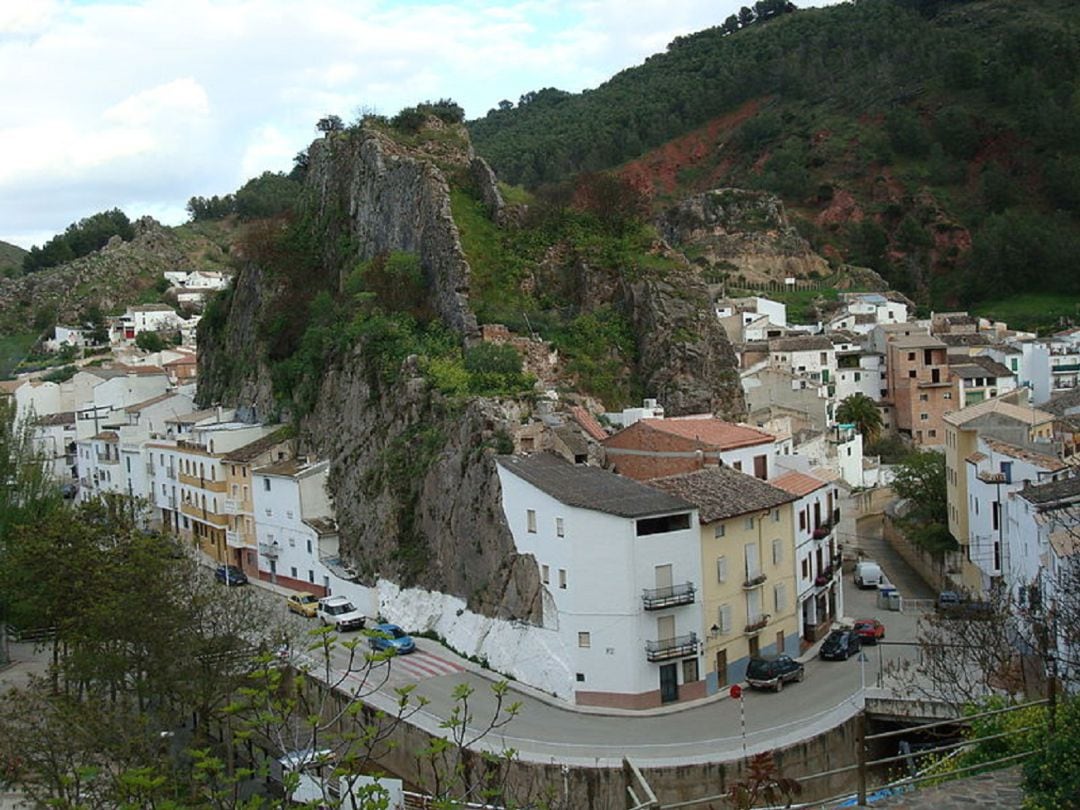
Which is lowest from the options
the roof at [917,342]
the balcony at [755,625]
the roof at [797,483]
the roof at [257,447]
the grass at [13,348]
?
the balcony at [755,625]

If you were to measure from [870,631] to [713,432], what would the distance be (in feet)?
28.2

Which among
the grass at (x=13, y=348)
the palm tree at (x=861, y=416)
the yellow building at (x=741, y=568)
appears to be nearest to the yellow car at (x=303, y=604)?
the yellow building at (x=741, y=568)

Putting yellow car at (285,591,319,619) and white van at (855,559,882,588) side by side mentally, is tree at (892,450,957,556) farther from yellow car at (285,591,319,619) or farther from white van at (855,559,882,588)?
yellow car at (285,591,319,619)

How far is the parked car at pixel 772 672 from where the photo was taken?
3450 cm

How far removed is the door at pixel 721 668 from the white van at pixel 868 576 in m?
15.3

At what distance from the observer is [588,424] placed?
4275cm

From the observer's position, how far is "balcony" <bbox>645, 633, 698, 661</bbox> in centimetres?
3325

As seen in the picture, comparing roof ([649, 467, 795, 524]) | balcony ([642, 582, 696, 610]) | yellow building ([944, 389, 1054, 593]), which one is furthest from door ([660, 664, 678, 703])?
yellow building ([944, 389, 1054, 593])

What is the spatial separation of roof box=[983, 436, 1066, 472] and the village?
0.36 ft

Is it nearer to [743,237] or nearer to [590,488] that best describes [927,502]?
[590,488]

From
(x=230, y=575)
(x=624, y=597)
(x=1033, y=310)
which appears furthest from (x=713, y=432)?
(x=1033, y=310)

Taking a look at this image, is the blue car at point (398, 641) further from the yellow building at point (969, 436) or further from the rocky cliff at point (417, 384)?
the yellow building at point (969, 436)

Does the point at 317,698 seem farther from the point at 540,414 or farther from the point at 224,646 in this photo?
the point at 540,414

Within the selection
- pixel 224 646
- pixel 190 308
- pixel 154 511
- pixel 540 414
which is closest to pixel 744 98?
pixel 190 308
